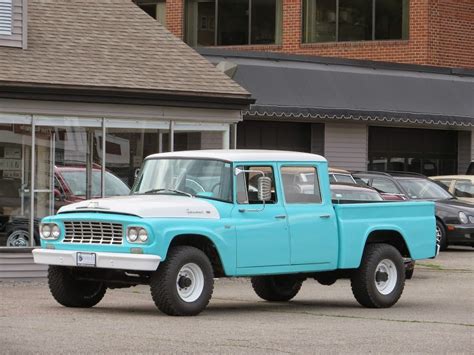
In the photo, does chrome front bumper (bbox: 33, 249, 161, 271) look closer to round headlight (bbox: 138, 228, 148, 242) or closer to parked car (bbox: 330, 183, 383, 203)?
round headlight (bbox: 138, 228, 148, 242)

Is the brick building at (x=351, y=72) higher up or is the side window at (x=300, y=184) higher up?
the brick building at (x=351, y=72)

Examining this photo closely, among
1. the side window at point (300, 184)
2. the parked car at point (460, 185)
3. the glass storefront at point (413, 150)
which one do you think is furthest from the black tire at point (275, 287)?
the glass storefront at point (413, 150)

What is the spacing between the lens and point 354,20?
37.0 m

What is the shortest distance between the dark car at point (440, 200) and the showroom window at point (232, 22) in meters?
12.0

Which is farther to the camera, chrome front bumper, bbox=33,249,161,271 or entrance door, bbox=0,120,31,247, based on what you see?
entrance door, bbox=0,120,31,247

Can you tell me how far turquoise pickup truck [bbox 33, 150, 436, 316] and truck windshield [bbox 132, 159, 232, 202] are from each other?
14mm

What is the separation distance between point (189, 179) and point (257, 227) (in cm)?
100

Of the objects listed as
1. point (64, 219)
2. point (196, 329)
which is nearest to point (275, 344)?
point (196, 329)

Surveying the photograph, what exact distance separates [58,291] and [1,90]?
5.04 m

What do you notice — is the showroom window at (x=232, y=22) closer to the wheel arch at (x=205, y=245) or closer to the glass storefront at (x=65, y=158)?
the glass storefront at (x=65, y=158)

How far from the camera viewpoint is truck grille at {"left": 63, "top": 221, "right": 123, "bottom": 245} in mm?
13586

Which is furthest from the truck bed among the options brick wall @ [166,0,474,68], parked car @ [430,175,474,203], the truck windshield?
brick wall @ [166,0,474,68]

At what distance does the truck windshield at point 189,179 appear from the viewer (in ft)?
47.3

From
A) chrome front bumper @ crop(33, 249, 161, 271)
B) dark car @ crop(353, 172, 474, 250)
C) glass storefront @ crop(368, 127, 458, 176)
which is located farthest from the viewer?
glass storefront @ crop(368, 127, 458, 176)
